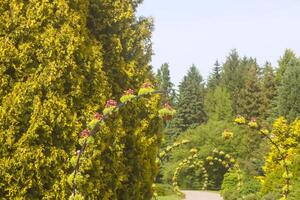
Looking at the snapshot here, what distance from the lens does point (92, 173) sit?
457 inches

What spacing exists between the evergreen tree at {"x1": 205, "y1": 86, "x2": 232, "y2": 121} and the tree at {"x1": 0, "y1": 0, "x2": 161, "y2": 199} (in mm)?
51714

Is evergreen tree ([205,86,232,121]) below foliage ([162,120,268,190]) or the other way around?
the other way around

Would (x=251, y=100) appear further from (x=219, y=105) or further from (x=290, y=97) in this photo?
(x=290, y=97)

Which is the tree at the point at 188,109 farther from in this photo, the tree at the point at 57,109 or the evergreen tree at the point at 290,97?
the tree at the point at 57,109

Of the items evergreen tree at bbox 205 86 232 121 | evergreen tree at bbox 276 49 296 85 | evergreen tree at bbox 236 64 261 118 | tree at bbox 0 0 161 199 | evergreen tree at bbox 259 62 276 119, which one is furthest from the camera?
evergreen tree at bbox 205 86 232 121

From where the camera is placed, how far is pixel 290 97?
46062mm

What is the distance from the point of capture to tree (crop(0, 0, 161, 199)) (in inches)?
432

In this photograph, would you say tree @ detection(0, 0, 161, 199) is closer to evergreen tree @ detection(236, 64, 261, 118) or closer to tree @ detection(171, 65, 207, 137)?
evergreen tree @ detection(236, 64, 261, 118)

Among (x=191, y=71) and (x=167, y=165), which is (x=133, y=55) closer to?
(x=167, y=165)

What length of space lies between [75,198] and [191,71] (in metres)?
74.5

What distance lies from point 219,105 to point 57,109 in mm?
55806

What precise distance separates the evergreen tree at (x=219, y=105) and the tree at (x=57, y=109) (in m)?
51.7

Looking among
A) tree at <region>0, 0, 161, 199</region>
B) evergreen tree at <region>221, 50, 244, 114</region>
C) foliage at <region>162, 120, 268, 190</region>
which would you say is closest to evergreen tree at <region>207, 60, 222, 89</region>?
evergreen tree at <region>221, 50, 244, 114</region>

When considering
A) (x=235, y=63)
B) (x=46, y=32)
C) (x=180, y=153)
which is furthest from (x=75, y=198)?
(x=235, y=63)
